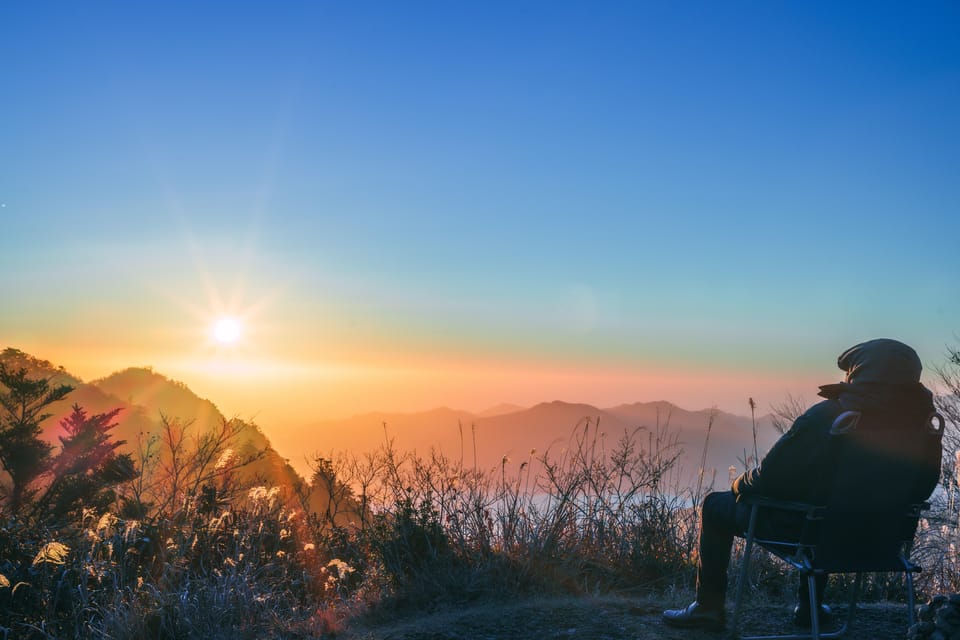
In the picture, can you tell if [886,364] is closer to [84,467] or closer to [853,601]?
[853,601]

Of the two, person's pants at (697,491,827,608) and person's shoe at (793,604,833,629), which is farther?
person's shoe at (793,604,833,629)

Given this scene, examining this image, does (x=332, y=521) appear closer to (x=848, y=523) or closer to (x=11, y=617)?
(x=11, y=617)

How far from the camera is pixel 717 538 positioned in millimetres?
4895

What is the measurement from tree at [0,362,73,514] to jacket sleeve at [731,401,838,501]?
19.2 meters

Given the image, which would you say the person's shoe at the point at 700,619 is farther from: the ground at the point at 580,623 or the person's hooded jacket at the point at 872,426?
the person's hooded jacket at the point at 872,426

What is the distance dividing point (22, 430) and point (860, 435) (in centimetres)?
2089

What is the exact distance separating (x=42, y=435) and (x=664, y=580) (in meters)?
18.8

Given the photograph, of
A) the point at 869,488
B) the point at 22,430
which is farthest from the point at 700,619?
the point at 22,430

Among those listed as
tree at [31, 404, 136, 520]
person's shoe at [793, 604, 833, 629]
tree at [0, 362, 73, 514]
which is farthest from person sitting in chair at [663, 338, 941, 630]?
tree at [0, 362, 73, 514]

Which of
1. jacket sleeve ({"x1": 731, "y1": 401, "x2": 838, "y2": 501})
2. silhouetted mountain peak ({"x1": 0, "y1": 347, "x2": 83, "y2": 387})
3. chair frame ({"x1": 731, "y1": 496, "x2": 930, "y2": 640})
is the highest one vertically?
silhouetted mountain peak ({"x1": 0, "y1": 347, "x2": 83, "y2": 387})

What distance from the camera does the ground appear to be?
16.7ft

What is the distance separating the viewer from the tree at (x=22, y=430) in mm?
19484

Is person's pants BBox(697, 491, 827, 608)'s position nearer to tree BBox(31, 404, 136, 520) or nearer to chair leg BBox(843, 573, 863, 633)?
chair leg BBox(843, 573, 863, 633)

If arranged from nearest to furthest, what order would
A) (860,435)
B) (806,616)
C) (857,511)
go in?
(860,435)
(857,511)
(806,616)
